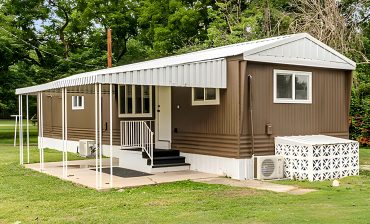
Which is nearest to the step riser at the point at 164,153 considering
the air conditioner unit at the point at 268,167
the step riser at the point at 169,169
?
the step riser at the point at 169,169

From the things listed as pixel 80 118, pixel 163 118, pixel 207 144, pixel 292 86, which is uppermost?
pixel 292 86

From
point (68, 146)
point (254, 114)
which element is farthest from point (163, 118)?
point (68, 146)

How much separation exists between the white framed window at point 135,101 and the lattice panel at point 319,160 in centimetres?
411

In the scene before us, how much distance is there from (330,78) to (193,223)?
23.0 feet

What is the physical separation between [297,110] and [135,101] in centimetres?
479

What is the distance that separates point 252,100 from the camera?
9828 mm

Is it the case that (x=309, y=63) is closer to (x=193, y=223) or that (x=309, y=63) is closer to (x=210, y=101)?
(x=210, y=101)

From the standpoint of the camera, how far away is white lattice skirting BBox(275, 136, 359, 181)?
9.45 metres

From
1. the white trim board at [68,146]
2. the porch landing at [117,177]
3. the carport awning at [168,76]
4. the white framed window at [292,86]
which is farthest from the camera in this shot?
the white trim board at [68,146]

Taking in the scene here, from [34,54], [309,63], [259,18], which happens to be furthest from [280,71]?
[34,54]

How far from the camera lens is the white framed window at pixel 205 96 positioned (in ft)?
33.6

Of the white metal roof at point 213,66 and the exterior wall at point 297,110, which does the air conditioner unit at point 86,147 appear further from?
the exterior wall at point 297,110

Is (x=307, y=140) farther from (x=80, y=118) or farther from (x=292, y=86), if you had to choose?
(x=80, y=118)

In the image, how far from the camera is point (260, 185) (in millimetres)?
8828
